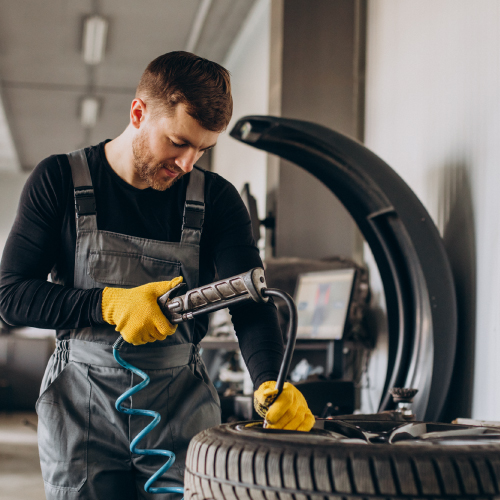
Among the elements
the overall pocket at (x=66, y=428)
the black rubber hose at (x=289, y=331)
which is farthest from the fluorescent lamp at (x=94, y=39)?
the black rubber hose at (x=289, y=331)

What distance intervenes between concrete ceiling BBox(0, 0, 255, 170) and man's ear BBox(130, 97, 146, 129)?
354 centimetres

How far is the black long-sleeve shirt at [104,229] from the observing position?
1058mm

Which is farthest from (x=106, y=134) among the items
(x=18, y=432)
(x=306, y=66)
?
(x=306, y=66)

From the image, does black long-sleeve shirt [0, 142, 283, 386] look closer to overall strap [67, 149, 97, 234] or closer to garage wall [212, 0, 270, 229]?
overall strap [67, 149, 97, 234]

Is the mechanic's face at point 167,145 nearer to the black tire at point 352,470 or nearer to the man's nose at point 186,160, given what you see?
the man's nose at point 186,160

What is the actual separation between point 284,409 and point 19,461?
3692 millimetres

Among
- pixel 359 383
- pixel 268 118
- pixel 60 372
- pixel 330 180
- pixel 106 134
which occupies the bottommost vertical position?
pixel 359 383

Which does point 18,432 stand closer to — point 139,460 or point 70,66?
point 70,66

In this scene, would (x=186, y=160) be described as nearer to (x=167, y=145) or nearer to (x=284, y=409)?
(x=167, y=145)

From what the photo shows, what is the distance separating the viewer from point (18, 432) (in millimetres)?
5121

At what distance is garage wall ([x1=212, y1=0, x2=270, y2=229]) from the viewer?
167 inches

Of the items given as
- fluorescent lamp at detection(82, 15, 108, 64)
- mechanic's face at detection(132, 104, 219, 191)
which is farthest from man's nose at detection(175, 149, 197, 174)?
fluorescent lamp at detection(82, 15, 108, 64)

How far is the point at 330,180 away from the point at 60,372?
4.21 ft

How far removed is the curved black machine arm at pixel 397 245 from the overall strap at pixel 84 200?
0.99 m
